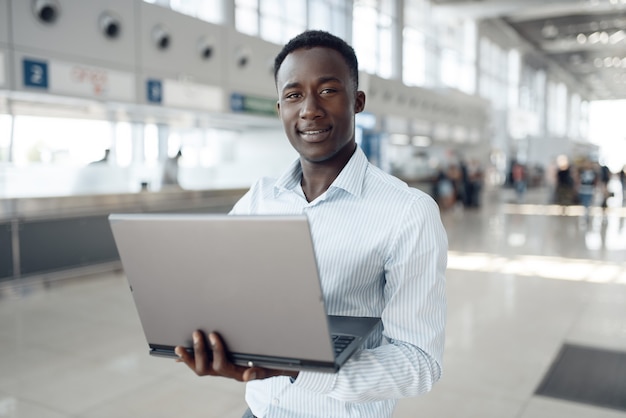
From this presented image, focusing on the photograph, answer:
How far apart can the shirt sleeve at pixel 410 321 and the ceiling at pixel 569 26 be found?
2271 cm

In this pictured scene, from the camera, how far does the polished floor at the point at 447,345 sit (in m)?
3.54

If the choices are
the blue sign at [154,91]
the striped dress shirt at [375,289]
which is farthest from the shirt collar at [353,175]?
the blue sign at [154,91]

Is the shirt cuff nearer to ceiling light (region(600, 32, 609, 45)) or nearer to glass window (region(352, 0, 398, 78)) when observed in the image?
glass window (region(352, 0, 398, 78))

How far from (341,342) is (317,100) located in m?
0.54

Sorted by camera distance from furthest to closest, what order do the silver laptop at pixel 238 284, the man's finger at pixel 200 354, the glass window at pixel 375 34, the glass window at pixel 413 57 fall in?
the glass window at pixel 413 57
the glass window at pixel 375 34
the man's finger at pixel 200 354
the silver laptop at pixel 238 284

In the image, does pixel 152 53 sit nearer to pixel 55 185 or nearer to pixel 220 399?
pixel 55 185

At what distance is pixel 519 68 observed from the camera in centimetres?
3488

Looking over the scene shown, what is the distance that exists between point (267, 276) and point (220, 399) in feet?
9.75

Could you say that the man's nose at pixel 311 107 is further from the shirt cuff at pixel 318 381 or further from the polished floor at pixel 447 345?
the polished floor at pixel 447 345

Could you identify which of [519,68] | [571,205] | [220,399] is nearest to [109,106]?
[220,399]

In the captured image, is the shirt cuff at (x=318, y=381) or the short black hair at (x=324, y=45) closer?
the shirt cuff at (x=318, y=381)

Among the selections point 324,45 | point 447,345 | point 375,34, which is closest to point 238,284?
point 324,45

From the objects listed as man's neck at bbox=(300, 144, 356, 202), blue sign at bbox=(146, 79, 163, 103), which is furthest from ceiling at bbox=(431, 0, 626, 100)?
man's neck at bbox=(300, 144, 356, 202)

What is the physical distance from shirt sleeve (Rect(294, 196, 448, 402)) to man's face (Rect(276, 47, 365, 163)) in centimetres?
26
